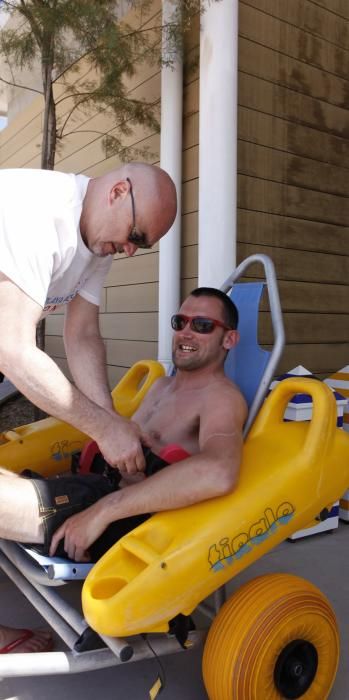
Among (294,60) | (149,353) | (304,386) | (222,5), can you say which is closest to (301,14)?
(294,60)

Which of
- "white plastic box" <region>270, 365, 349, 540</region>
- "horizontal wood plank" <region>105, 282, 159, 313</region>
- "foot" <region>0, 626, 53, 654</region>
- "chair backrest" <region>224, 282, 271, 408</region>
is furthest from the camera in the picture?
"horizontal wood plank" <region>105, 282, 159, 313</region>

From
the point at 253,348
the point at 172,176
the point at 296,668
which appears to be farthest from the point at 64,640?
the point at 172,176

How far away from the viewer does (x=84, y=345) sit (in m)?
2.18

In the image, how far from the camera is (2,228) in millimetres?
1540

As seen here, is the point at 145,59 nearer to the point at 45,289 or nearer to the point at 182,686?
the point at 45,289

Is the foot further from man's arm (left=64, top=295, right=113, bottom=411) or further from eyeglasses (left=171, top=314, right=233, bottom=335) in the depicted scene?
eyeglasses (left=171, top=314, right=233, bottom=335)

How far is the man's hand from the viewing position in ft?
5.17

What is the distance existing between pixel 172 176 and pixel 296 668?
3.22 metres

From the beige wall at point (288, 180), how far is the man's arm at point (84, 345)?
1608 millimetres

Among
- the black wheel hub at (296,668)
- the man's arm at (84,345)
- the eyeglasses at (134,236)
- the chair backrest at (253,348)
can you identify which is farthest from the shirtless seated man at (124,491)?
the eyeglasses at (134,236)

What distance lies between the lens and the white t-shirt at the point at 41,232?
1.51 metres

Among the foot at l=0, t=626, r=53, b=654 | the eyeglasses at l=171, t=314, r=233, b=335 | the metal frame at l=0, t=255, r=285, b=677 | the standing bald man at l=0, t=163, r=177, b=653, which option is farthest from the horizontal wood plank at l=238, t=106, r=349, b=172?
the foot at l=0, t=626, r=53, b=654

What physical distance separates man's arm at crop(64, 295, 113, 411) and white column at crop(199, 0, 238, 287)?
1.52 metres

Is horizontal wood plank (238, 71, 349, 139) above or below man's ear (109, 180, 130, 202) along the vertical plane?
above
